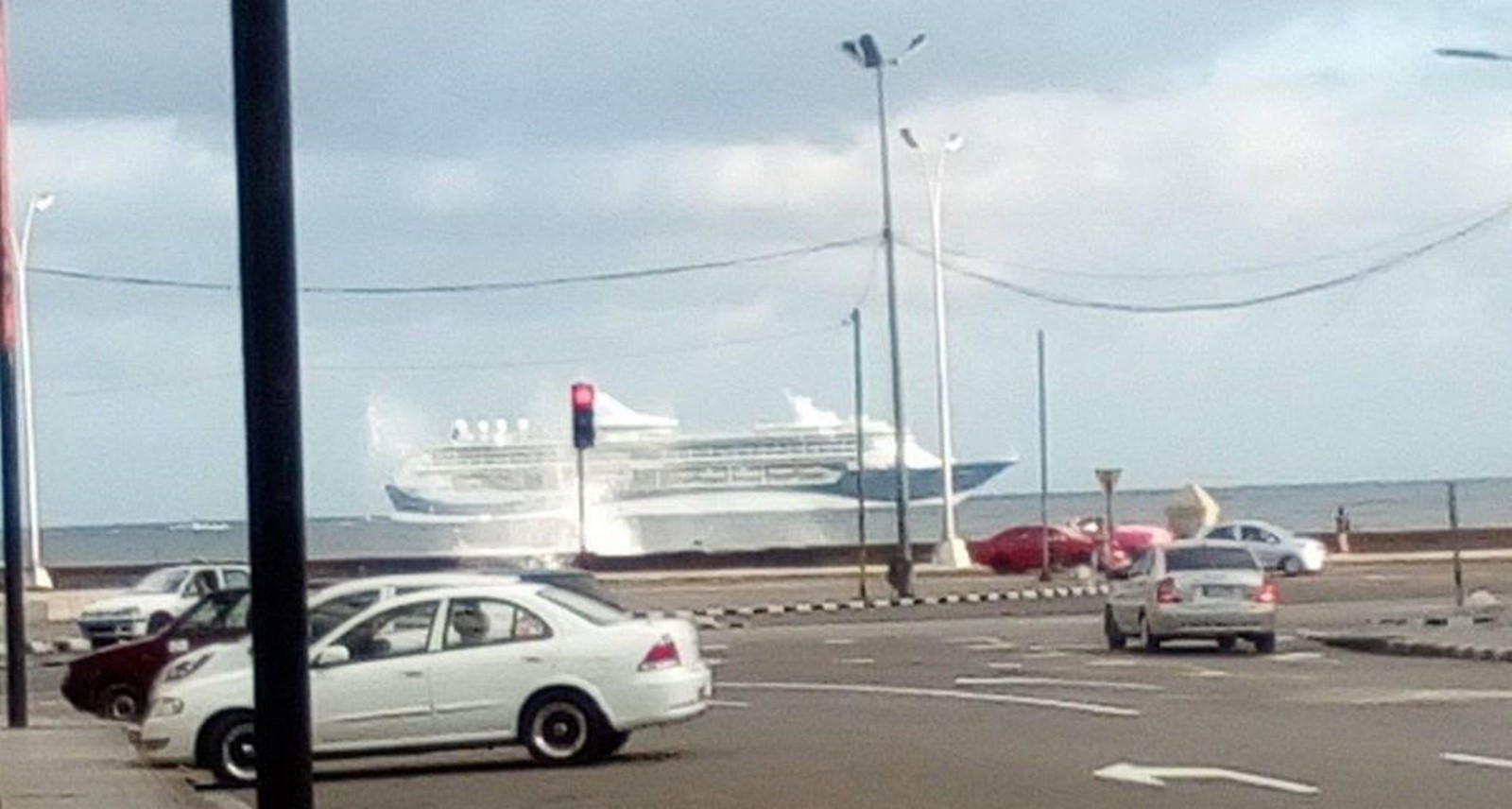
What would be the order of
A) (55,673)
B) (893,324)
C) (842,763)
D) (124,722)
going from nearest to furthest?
1. (842,763)
2. (124,722)
3. (55,673)
4. (893,324)

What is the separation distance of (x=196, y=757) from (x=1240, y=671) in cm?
1468

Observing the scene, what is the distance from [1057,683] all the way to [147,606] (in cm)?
1826

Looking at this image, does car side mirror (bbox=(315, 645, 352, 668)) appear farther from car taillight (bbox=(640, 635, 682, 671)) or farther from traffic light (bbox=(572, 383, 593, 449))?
traffic light (bbox=(572, 383, 593, 449))

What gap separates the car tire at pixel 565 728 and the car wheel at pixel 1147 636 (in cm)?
1631

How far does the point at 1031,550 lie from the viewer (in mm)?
72000

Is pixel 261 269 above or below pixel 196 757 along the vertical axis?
above

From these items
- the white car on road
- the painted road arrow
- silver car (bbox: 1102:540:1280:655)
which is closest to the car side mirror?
the painted road arrow

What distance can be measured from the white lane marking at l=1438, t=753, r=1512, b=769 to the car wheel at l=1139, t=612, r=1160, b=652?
16.8 metres

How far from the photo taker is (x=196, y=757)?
→ 2242cm

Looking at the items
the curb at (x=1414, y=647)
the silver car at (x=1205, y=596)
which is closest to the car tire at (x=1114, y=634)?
the silver car at (x=1205, y=596)

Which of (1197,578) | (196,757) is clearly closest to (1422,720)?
(196,757)

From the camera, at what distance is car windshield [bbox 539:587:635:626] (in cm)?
2280

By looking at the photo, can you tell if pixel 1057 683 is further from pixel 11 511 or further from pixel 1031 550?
pixel 1031 550

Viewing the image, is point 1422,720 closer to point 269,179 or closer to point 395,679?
point 395,679
